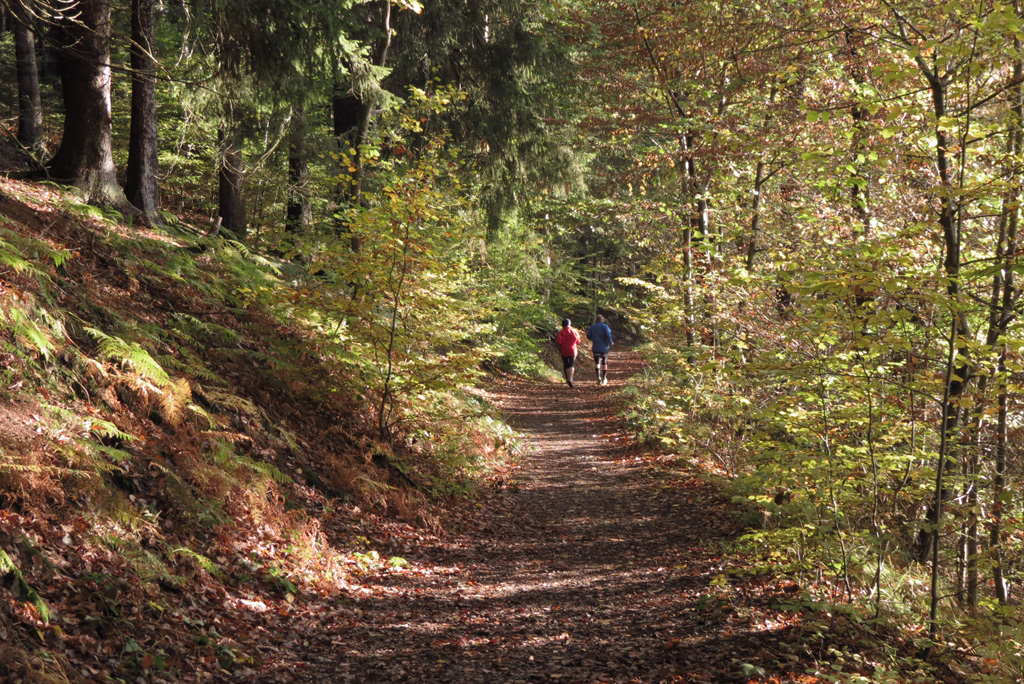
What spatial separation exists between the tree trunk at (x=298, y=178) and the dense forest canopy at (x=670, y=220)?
0.07m

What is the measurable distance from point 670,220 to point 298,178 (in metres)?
8.33

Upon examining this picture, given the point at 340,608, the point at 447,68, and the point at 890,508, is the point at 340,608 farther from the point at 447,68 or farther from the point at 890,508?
the point at 447,68

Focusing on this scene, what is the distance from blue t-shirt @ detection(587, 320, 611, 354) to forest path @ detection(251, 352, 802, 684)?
8742mm

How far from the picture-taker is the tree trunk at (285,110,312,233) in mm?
12625

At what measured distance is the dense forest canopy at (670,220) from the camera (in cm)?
529

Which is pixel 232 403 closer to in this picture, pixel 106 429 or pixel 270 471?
pixel 270 471

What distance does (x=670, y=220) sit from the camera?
16.0 m

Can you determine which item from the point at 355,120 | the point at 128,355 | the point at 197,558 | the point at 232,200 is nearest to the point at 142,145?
the point at 232,200

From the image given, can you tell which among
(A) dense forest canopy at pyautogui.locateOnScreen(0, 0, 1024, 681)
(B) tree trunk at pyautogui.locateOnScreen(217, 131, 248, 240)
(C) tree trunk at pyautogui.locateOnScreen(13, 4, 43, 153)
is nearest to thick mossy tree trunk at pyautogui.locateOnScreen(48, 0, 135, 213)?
(A) dense forest canopy at pyautogui.locateOnScreen(0, 0, 1024, 681)

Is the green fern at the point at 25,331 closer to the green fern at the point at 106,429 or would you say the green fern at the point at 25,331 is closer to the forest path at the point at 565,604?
the green fern at the point at 106,429

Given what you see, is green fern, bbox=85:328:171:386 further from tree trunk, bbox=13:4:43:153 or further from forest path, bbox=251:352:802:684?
tree trunk, bbox=13:4:43:153

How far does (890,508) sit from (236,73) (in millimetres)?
10024

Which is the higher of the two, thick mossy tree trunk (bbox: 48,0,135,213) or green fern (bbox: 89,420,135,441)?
thick mossy tree trunk (bbox: 48,0,135,213)

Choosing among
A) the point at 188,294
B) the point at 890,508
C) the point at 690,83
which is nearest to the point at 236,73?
the point at 188,294
